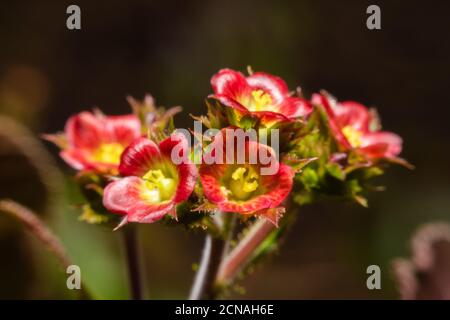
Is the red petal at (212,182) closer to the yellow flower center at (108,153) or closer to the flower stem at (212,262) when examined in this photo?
the flower stem at (212,262)

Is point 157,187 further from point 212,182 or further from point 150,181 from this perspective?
point 212,182

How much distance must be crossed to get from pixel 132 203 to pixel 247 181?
0.24m

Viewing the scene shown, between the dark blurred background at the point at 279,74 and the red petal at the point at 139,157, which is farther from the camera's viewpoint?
the dark blurred background at the point at 279,74

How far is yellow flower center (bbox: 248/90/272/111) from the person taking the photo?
1397mm

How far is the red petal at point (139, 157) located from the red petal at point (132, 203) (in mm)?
22

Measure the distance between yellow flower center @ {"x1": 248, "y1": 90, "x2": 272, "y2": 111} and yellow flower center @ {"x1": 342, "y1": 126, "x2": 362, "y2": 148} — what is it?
25cm

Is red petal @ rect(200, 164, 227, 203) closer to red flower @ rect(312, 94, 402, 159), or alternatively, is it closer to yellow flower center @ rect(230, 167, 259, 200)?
yellow flower center @ rect(230, 167, 259, 200)

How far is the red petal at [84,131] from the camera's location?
1.61m

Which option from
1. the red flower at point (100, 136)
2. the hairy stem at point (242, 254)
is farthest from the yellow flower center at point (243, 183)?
the red flower at point (100, 136)

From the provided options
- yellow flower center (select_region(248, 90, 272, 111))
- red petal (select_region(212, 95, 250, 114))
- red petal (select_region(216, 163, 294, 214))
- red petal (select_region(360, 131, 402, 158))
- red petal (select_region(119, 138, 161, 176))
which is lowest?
red petal (select_region(216, 163, 294, 214))

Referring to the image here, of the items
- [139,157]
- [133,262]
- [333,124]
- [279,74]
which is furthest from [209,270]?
[279,74]

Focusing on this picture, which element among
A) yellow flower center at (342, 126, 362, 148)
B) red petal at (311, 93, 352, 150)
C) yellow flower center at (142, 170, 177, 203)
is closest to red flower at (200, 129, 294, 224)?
yellow flower center at (142, 170, 177, 203)

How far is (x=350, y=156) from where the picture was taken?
147 centimetres
